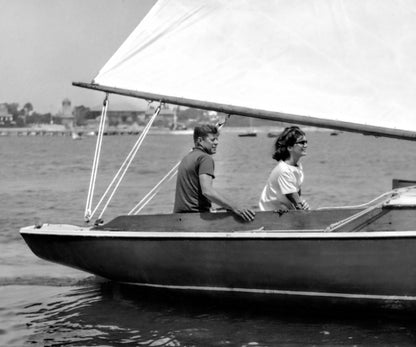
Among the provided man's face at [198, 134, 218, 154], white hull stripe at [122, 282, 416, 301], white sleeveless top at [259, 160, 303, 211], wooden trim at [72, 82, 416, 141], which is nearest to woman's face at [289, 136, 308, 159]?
white sleeveless top at [259, 160, 303, 211]

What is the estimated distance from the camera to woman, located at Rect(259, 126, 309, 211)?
859cm

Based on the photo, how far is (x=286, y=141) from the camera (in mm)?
8641

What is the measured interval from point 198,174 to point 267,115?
110 centimetres

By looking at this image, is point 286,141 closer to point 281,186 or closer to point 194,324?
point 281,186

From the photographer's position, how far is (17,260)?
12742 mm

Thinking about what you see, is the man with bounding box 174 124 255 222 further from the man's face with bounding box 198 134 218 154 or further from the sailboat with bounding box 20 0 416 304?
the sailboat with bounding box 20 0 416 304

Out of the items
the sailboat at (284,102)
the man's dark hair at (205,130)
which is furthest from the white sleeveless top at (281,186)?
the man's dark hair at (205,130)

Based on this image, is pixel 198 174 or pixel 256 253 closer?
pixel 256 253

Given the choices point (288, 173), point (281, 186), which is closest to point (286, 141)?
point (288, 173)

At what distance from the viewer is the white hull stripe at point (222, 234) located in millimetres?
7797

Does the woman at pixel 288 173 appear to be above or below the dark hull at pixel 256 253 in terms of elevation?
above

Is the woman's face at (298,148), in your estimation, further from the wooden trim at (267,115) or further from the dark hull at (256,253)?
the dark hull at (256,253)

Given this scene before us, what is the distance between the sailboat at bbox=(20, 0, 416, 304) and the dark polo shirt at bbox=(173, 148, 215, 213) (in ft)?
0.84

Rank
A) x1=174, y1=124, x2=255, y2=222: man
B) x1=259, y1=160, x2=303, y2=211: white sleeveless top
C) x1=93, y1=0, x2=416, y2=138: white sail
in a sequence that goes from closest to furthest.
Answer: x1=93, y1=0, x2=416, y2=138: white sail → x1=259, y1=160, x2=303, y2=211: white sleeveless top → x1=174, y1=124, x2=255, y2=222: man
